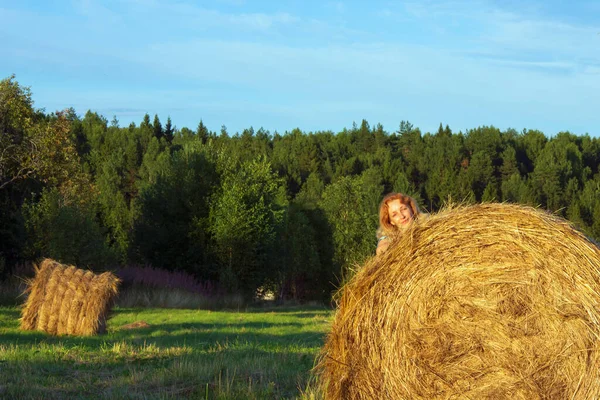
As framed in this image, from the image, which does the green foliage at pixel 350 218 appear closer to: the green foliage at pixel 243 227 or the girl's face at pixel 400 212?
the green foliage at pixel 243 227

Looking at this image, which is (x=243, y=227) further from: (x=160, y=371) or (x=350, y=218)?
(x=160, y=371)

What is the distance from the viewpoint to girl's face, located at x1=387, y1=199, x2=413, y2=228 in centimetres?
683

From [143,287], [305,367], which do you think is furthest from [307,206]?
[305,367]

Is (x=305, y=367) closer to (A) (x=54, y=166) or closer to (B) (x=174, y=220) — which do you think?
(A) (x=54, y=166)

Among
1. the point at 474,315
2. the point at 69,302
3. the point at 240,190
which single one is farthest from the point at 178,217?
the point at 474,315

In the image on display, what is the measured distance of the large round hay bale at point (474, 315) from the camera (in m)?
5.71

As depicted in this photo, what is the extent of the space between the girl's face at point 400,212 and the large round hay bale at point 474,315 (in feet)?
1.63

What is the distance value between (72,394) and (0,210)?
2517 cm

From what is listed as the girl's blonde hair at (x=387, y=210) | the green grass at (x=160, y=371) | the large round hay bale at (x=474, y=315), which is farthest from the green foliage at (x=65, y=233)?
the large round hay bale at (x=474, y=315)

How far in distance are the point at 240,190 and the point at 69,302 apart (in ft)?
82.0

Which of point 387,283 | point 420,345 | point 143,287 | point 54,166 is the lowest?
point 143,287

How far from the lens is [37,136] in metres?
27.3

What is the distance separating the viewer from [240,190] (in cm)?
3862

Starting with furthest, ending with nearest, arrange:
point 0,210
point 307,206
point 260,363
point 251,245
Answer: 1. point 307,206
2. point 251,245
3. point 0,210
4. point 260,363
